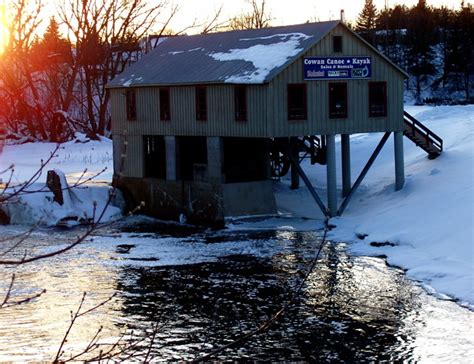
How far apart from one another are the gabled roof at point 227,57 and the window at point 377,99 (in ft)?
10.2

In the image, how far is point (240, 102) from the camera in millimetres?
30797

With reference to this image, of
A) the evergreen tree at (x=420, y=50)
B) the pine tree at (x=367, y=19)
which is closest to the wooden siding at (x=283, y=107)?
the evergreen tree at (x=420, y=50)

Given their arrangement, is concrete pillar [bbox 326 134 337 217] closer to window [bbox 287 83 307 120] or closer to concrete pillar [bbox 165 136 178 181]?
window [bbox 287 83 307 120]

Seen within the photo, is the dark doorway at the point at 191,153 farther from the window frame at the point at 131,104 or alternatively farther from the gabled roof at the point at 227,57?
the gabled roof at the point at 227,57

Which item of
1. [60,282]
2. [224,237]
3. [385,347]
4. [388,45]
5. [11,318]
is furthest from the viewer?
[388,45]

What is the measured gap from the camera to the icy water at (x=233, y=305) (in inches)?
611

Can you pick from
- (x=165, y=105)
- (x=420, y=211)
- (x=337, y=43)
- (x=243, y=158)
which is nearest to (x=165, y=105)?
(x=165, y=105)

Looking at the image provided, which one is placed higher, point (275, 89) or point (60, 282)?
point (275, 89)

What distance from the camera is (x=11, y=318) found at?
1789 centimetres

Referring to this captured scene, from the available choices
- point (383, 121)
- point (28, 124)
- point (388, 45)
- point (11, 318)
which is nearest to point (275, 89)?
point (383, 121)

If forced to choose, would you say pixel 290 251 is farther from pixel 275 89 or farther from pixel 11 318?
pixel 11 318

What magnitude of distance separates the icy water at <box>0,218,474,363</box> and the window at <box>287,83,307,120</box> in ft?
16.6

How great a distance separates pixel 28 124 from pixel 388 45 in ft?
138

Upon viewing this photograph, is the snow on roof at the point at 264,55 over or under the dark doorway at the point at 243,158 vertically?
over
